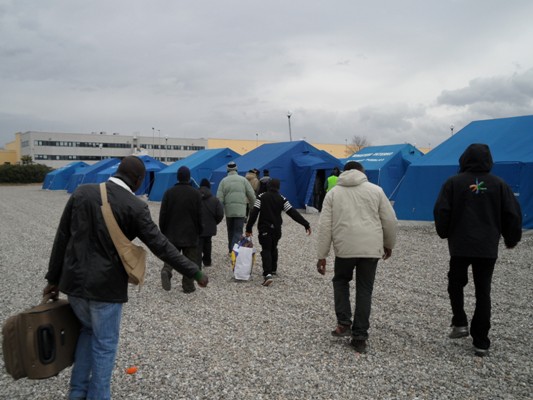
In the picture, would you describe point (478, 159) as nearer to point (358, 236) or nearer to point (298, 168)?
point (358, 236)

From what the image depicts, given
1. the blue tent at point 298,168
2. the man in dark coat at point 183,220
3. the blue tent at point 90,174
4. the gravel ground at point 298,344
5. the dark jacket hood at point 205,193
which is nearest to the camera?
the gravel ground at point 298,344

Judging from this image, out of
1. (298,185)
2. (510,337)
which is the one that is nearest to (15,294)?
(510,337)

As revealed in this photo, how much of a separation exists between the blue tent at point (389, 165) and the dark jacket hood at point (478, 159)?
17032 millimetres

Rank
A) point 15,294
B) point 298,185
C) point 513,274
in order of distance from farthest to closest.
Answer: point 298,185
point 513,274
point 15,294

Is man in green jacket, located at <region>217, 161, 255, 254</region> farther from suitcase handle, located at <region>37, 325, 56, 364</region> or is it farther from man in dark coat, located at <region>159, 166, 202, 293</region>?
suitcase handle, located at <region>37, 325, 56, 364</region>

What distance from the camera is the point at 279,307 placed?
18.6ft

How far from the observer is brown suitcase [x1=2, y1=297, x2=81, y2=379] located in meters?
2.71

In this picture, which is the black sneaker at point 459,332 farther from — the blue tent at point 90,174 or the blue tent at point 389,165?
the blue tent at point 90,174

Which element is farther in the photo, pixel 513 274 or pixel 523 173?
pixel 523 173

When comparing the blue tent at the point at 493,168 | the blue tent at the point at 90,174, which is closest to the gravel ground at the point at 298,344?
the blue tent at the point at 493,168

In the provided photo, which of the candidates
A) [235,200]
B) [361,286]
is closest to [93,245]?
[361,286]

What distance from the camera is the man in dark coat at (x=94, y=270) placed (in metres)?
2.84

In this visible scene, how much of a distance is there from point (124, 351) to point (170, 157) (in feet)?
259

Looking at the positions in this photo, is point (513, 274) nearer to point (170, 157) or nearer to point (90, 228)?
point (90, 228)
